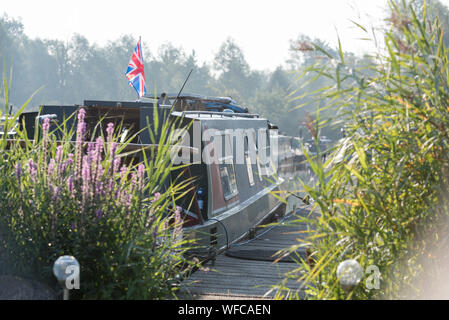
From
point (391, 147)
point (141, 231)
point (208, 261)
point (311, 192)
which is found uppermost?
point (391, 147)

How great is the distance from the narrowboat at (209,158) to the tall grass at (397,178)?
2555 mm

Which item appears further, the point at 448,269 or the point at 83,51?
the point at 83,51

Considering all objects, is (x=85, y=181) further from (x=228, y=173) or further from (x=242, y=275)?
(x=228, y=173)

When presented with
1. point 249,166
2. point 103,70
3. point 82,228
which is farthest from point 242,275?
point 103,70

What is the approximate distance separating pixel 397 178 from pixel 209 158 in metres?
4.84

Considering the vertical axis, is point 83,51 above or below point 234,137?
above

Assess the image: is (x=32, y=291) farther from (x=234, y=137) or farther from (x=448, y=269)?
(x=234, y=137)

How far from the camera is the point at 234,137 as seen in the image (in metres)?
10.2

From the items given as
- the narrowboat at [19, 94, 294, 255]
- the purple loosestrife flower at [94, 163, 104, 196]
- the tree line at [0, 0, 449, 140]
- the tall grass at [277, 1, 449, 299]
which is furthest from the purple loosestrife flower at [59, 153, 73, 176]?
the tree line at [0, 0, 449, 140]

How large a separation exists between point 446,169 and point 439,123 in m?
0.29
